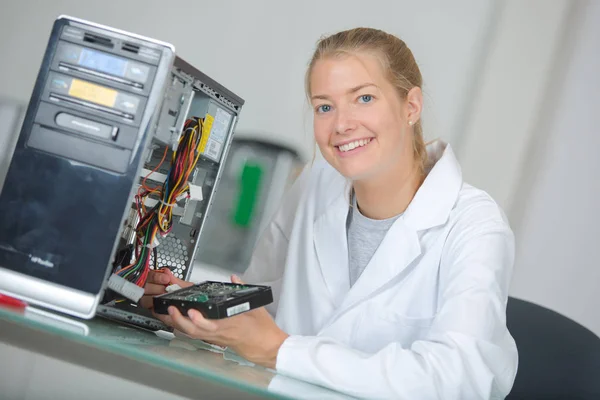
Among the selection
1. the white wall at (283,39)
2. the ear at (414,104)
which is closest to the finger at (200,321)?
the ear at (414,104)

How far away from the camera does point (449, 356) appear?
101 cm

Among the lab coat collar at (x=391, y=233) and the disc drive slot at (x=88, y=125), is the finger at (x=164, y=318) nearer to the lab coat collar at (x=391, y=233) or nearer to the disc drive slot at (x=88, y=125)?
the disc drive slot at (x=88, y=125)

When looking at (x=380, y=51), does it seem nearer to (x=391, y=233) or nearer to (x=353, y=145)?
(x=353, y=145)

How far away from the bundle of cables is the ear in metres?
0.54

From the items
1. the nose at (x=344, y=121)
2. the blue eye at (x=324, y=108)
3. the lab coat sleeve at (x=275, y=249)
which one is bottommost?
the lab coat sleeve at (x=275, y=249)

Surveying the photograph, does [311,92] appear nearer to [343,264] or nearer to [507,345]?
[343,264]

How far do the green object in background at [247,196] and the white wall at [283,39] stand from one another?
20 centimetres

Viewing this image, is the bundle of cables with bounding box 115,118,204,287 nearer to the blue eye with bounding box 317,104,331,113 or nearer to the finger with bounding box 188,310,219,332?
the finger with bounding box 188,310,219,332

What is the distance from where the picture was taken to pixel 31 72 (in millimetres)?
2697

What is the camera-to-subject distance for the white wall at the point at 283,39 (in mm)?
2477

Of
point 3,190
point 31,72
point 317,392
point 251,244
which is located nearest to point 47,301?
point 3,190

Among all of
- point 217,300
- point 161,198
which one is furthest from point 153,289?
point 217,300

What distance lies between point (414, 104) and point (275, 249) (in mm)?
505

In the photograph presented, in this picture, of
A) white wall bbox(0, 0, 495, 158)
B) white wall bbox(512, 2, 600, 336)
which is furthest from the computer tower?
white wall bbox(512, 2, 600, 336)
